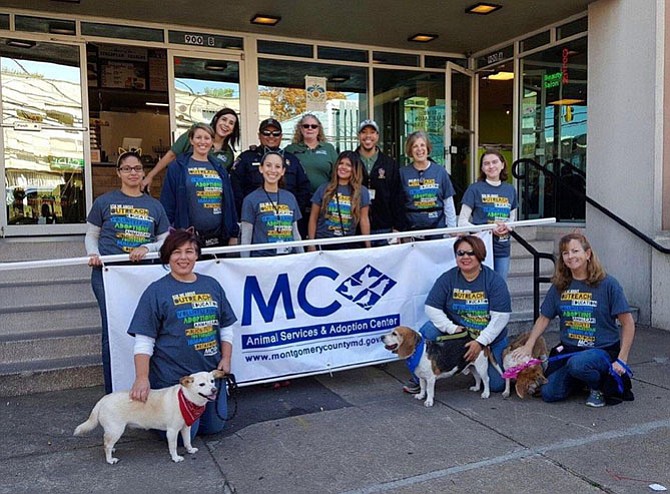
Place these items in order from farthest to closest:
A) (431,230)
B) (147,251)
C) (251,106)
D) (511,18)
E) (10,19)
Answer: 1. (251,106)
2. (511,18)
3. (10,19)
4. (431,230)
5. (147,251)

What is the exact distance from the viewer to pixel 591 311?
3936 mm

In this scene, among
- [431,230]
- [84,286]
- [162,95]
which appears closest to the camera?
[431,230]

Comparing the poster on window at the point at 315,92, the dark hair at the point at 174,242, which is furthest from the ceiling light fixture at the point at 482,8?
the dark hair at the point at 174,242

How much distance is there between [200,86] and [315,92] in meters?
1.71

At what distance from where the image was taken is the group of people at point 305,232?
337 centimetres

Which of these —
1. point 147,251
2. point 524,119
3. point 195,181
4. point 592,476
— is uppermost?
point 524,119

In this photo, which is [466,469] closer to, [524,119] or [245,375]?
[245,375]

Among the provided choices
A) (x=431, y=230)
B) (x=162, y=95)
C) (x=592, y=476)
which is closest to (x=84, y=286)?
(x=431, y=230)

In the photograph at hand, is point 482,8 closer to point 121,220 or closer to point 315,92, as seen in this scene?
point 315,92

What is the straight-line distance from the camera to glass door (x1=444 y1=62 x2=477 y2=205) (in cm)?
963

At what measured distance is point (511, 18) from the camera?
7863 millimetres

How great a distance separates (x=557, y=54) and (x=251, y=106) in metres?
4.37

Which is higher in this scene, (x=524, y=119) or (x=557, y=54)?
(x=557, y=54)

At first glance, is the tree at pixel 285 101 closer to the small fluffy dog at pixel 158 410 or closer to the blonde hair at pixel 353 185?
the blonde hair at pixel 353 185
